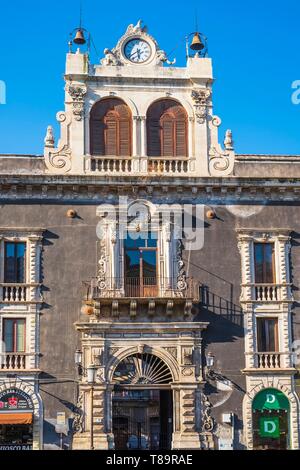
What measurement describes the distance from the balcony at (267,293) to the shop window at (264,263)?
0.97 feet

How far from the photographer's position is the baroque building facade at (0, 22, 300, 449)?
3825 centimetres

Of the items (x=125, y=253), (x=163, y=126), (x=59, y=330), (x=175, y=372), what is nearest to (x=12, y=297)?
(x=59, y=330)

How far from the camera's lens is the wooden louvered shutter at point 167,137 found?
1612 inches

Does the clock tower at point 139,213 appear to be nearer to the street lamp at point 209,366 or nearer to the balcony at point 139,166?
the balcony at point 139,166

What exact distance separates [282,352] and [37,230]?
1165 centimetres

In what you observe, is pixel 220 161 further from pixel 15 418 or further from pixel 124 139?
pixel 15 418

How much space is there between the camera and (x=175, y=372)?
38.6 metres

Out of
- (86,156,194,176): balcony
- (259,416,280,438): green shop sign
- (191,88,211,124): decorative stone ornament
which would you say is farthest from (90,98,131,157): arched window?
(259,416,280,438): green shop sign

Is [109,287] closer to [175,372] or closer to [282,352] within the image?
[175,372]

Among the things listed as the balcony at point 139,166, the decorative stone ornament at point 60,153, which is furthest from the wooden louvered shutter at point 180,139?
the decorative stone ornament at point 60,153

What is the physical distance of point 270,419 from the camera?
127 ft

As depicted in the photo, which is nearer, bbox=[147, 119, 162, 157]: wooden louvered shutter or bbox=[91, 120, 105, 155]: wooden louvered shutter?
bbox=[91, 120, 105, 155]: wooden louvered shutter

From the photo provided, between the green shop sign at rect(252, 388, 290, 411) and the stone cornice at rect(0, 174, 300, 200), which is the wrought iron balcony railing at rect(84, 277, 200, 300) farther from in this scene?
the green shop sign at rect(252, 388, 290, 411)

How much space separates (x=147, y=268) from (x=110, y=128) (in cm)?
649
